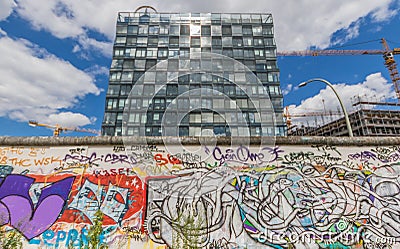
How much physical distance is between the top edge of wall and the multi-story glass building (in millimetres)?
34894

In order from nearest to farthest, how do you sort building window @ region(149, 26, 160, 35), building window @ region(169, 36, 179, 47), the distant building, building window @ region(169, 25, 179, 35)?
building window @ region(169, 36, 179, 47)
building window @ region(149, 26, 160, 35)
building window @ region(169, 25, 179, 35)
the distant building

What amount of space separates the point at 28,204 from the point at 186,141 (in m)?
4.30

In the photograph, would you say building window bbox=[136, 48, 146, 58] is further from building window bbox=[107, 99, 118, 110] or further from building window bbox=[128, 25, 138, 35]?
building window bbox=[107, 99, 118, 110]

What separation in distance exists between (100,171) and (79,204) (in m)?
0.92

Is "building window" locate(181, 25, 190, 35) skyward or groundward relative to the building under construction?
skyward

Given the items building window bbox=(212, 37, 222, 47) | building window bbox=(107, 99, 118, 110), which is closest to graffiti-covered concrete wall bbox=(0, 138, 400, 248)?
building window bbox=(107, 99, 118, 110)

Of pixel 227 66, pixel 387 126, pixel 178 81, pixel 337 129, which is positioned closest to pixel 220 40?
pixel 227 66

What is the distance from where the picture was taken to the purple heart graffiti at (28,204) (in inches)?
208

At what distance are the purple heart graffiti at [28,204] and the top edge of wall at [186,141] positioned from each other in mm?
984

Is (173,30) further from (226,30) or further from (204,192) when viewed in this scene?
(204,192)

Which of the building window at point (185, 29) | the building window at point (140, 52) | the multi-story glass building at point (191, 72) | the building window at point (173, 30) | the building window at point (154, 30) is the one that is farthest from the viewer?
the building window at point (185, 29)

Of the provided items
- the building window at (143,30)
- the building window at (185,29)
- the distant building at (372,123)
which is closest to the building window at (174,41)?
the building window at (185,29)

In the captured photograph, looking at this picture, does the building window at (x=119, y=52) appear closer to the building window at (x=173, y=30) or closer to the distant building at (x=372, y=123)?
the building window at (x=173, y=30)

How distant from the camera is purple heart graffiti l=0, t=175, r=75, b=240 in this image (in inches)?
208
